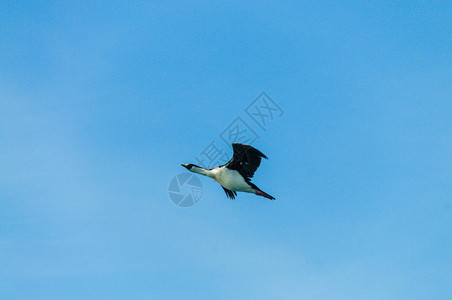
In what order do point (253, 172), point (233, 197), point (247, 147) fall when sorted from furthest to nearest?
1. point (233, 197)
2. point (253, 172)
3. point (247, 147)

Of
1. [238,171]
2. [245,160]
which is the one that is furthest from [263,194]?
[245,160]

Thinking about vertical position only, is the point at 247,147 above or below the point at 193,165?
below

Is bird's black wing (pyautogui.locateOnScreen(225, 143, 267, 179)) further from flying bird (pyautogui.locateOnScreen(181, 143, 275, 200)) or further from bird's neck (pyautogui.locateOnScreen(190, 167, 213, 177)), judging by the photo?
bird's neck (pyautogui.locateOnScreen(190, 167, 213, 177))

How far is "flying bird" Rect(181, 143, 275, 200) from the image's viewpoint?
27.1 metres

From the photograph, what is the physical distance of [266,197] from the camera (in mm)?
28031

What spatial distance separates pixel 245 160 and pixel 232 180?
4.74 ft

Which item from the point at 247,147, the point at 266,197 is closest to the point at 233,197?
the point at 266,197

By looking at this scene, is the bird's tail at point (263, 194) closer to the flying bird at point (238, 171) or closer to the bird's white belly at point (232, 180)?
the flying bird at point (238, 171)

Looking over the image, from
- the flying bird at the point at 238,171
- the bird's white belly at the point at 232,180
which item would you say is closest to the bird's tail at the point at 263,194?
the flying bird at the point at 238,171

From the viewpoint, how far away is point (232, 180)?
2820 centimetres

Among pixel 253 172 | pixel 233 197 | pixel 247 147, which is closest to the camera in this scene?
pixel 247 147

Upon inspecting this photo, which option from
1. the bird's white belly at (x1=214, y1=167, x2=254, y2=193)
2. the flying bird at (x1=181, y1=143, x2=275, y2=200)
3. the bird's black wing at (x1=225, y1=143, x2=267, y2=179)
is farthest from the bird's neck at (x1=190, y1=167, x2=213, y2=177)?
the bird's black wing at (x1=225, y1=143, x2=267, y2=179)

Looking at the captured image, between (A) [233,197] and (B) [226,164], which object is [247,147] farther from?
(A) [233,197]

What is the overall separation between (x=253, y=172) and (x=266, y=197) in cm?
146
